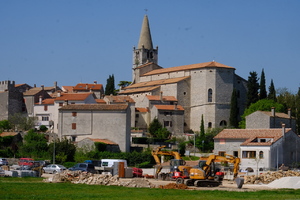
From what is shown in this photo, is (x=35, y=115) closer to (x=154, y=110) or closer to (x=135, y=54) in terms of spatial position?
(x=154, y=110)

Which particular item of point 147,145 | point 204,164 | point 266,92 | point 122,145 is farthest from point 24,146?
point 266,92

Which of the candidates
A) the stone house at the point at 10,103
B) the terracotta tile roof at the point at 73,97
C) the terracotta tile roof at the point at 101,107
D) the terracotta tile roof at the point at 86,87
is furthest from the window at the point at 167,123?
the stone house at the point at 10,103

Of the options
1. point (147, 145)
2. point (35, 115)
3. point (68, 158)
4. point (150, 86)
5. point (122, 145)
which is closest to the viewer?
point (68, 158)

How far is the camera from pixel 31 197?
88.5ft

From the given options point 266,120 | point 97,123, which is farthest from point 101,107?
point 266,120

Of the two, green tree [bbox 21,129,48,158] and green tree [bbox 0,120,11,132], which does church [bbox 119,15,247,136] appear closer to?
green tree [bbox 0,120,11,132]

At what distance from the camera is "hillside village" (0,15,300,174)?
66312 millimetres

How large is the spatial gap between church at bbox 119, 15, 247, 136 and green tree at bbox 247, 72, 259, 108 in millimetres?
4202

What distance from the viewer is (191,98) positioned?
107438 mm

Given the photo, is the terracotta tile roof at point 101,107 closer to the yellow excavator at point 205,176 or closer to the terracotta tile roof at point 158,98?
the terracotta tile roof at point 158,98

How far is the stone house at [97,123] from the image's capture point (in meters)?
72.7

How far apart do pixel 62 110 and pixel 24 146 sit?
6345 millimetres

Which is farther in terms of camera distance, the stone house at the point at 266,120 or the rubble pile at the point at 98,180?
the stone house at the point at 266,120

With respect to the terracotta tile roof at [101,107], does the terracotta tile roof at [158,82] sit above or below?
above
